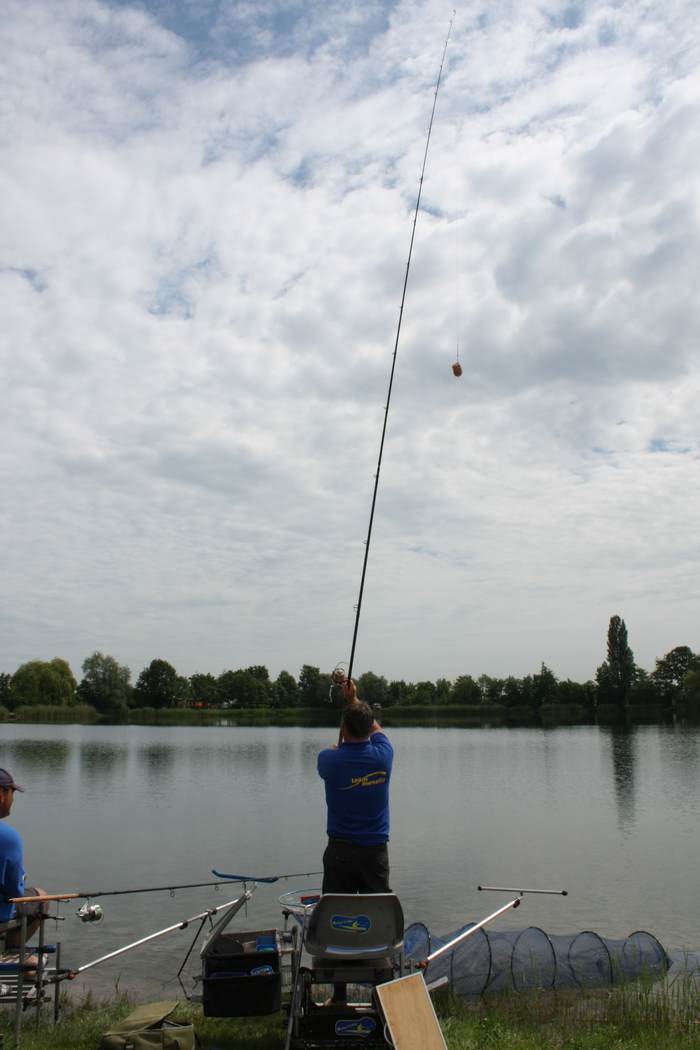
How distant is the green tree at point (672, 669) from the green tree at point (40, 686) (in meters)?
54.9

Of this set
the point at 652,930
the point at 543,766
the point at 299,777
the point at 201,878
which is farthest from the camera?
the point at 543,766

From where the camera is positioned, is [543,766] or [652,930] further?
[543,766]

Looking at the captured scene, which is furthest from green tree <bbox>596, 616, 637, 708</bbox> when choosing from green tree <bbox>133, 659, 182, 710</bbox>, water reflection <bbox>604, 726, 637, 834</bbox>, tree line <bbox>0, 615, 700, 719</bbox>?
green tree <bbox>133, 659, 182, 710</bbox>

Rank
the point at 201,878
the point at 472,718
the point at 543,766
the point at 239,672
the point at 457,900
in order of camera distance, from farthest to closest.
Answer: the point at 239,672 < the point at 472,718 < the point at 543,766 < the point at 201,878 < the point at 457,900

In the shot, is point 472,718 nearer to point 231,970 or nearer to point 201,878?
point 201,878

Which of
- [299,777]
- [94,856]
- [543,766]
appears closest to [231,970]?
[94,856]

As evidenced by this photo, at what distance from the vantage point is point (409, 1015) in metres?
3.78

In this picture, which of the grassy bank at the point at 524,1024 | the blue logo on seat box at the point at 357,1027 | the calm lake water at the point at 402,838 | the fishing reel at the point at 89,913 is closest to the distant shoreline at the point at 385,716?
the calm lake water at the point at 402,838

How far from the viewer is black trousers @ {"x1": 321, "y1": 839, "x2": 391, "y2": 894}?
4.48 metres

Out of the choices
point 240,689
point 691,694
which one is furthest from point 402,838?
point 240,689

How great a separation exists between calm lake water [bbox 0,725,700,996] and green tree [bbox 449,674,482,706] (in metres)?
57.7

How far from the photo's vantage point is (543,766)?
98.7 feet

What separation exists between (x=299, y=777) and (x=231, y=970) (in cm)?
2228

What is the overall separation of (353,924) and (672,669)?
89423 millimetres
